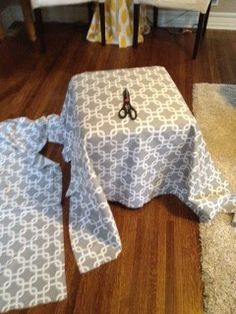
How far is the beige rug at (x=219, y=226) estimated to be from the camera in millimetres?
1025

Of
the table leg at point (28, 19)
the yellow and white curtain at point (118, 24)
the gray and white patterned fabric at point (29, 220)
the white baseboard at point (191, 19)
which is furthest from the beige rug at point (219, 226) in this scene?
the table leg at point (28, 19)

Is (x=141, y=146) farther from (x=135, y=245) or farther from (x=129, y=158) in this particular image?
(x=135, y=245)

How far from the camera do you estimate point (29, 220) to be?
1248 mm

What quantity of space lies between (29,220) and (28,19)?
6.43 ft

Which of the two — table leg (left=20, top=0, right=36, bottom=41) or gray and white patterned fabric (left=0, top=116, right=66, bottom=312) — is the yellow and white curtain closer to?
table leg (left=20, top=0, right=36, bottom=41)

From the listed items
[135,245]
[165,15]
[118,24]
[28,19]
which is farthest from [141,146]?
[165,15]

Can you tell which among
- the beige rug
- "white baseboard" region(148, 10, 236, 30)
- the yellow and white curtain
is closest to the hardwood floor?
the beige rug

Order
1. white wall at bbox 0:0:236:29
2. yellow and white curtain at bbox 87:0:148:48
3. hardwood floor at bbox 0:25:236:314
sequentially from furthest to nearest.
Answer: white wall at bbox 0:0:236:29, yellow and white curtain at bbox 87:0:148:48, hardwood floor at bbox 0:25:236:314

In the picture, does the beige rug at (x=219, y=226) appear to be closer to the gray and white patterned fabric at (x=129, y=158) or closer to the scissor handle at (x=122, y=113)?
the gray and white patterned fabric at (x=129, y=158)

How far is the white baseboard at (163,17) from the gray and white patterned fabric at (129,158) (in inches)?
67.7

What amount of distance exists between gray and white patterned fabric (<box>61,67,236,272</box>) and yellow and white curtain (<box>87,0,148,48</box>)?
51.2 inches

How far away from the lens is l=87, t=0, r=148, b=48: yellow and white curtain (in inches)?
93.7

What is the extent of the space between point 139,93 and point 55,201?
2.05 feet

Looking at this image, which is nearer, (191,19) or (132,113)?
(132,113)
